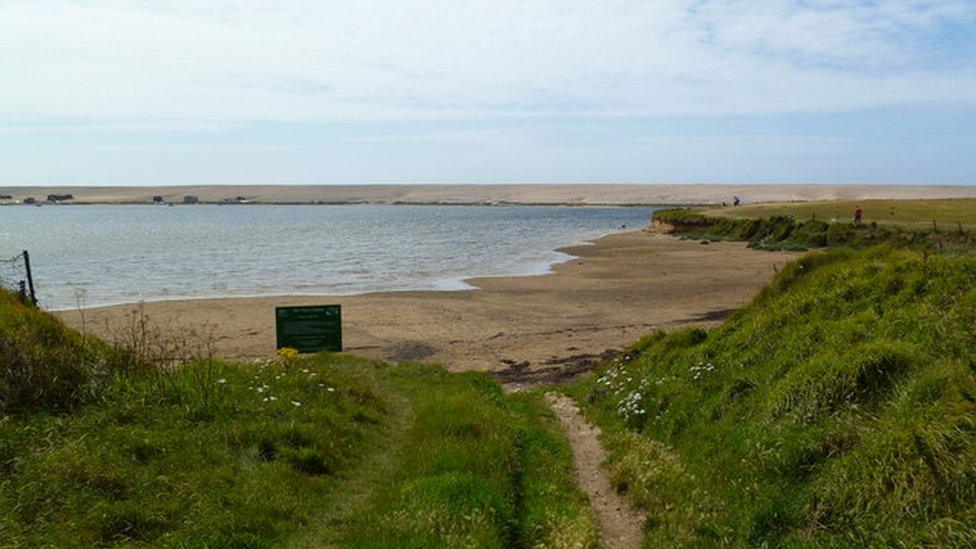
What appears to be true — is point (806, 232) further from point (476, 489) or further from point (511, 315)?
point (476, 489)

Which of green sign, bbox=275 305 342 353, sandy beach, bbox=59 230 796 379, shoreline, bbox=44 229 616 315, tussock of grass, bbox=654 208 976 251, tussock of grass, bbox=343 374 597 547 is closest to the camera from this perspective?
tussock of grass, bbox=343 374 597 547

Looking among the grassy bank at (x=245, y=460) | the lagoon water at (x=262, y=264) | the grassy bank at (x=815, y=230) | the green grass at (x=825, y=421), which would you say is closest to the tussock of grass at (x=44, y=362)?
the grassy bank at (x=245, y=460)

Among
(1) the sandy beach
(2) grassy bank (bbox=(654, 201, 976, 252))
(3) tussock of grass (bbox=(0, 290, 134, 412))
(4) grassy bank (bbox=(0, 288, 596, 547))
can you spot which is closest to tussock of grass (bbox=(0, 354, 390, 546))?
(4) grassy bank (bbox=(0, 288, 596, 547))

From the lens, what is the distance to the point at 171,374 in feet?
37.7

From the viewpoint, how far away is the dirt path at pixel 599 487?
8.09 meters

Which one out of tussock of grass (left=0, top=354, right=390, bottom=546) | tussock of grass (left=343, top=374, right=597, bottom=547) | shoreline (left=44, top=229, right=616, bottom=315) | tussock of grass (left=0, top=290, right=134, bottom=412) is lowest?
shoreline (left=44, top=229, right=616, bottom=315)

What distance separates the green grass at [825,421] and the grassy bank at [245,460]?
4.45ft

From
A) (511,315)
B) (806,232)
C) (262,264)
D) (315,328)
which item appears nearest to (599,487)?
(315,328)

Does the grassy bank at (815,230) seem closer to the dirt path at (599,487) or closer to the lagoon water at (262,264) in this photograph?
the lagoon water at (262,264)

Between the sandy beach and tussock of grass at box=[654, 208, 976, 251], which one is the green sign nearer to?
the sandy beach

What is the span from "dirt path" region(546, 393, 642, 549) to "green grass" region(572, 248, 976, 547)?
191mm

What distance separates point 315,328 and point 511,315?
36.6 ft

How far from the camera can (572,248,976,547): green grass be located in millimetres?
6516

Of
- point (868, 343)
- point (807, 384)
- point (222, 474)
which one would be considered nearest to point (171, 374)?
point (222, 474)
